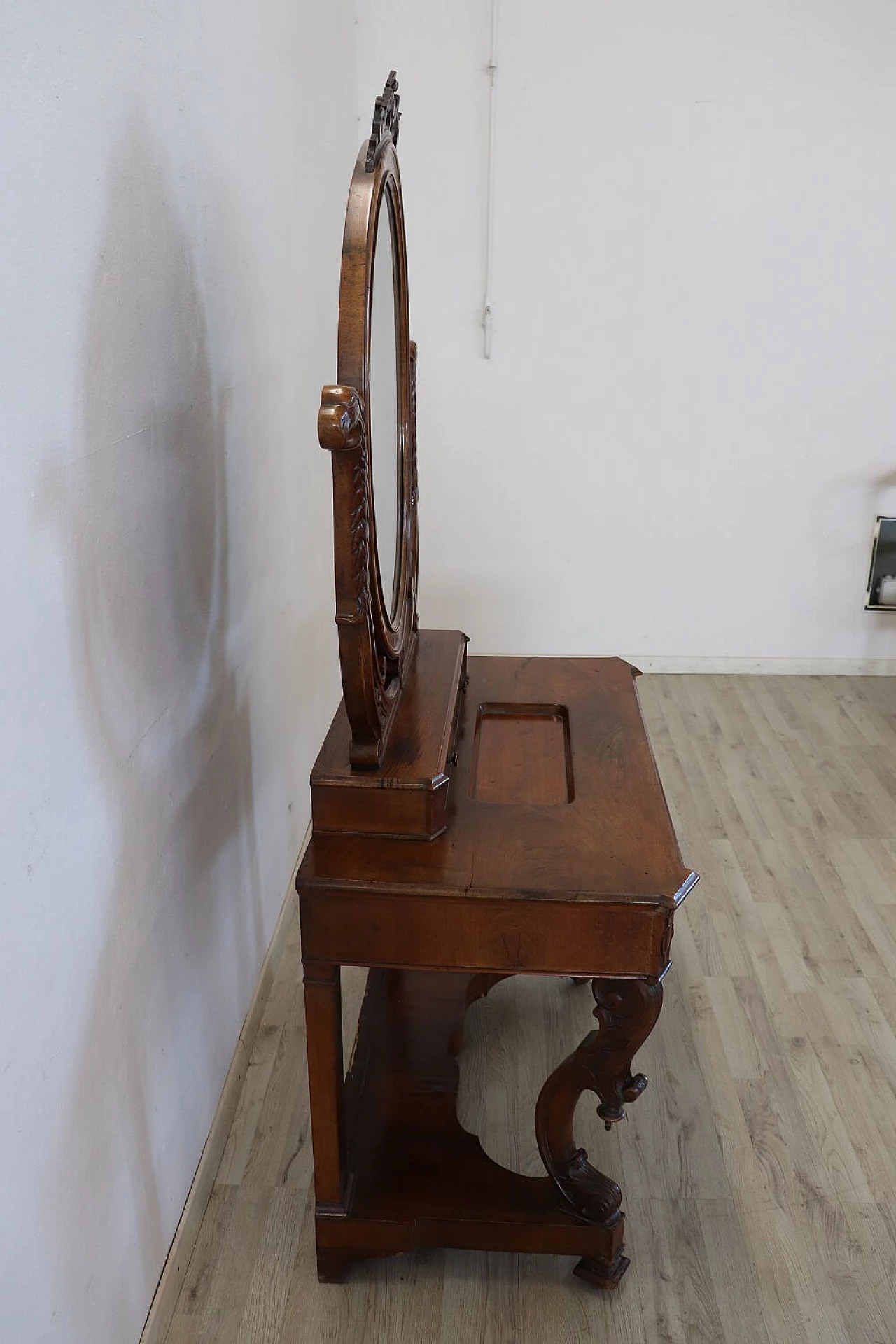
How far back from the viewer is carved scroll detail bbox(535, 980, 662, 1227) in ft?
5.08

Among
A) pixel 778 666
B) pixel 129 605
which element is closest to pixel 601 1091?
pixel 129 605

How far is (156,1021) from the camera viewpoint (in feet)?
5.38

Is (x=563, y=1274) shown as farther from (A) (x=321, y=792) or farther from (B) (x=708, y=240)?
(B) (x=708, y=240)

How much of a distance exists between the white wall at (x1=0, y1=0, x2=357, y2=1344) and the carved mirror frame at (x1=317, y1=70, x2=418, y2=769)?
30 cm

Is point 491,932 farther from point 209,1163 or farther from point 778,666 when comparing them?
point 778,666

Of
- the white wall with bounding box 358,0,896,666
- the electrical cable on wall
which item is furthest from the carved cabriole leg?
the electrical cable on wall

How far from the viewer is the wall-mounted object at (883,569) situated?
4.02 m

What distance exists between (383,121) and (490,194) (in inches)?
95.7

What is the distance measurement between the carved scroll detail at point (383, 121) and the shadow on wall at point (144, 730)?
0.31 metres

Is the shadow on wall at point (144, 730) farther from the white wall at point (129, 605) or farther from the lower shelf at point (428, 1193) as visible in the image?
the lower shelf at point (428, 1193)

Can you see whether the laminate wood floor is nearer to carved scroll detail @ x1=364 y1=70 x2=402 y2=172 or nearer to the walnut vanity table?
the walnut vanity table

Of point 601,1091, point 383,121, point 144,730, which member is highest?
point 383,121

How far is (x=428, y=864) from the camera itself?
1.50m

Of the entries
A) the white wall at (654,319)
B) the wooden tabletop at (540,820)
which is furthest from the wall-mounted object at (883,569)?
the wooden tabletop at (540,820)
